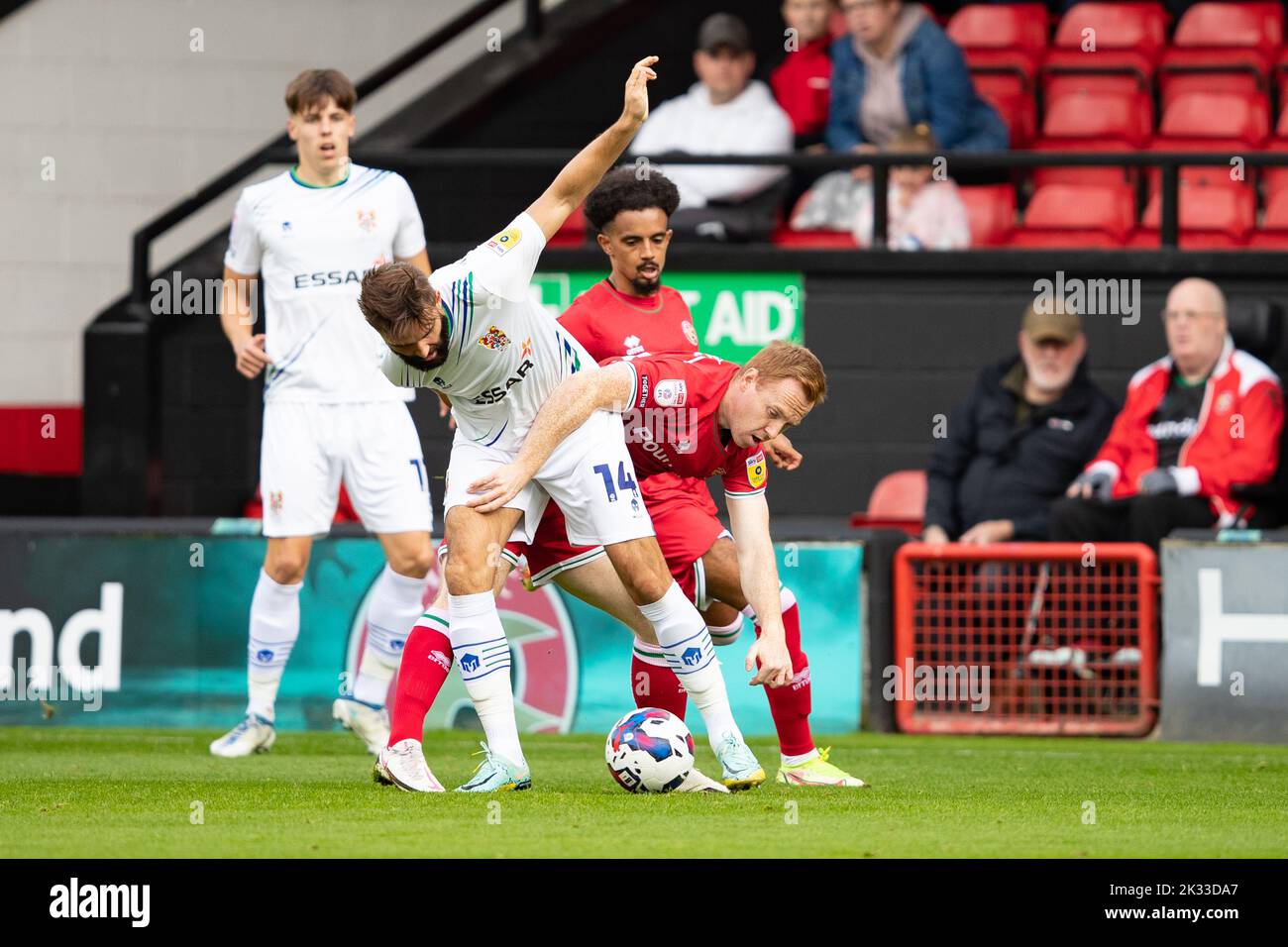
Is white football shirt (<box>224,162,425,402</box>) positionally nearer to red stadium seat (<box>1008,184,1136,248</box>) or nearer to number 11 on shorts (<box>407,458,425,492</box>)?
number 11 on shorts (<box>407,458,425,492</box>)

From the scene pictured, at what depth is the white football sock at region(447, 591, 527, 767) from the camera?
6.02 m

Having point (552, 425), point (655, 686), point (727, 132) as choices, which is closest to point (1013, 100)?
point (727, 132)

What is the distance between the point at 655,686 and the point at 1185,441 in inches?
149

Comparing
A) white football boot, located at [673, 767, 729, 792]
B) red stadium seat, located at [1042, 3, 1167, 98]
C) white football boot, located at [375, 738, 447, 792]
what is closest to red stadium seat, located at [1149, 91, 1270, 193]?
red stadium seat, located at [1042, 3, 1167, 98]

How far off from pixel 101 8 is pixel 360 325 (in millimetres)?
5489

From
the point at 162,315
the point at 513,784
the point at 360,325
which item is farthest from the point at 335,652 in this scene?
the point at 513,784

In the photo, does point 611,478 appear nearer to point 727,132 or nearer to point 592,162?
point 592,162

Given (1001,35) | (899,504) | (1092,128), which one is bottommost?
(899,504)

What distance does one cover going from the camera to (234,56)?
12.9m

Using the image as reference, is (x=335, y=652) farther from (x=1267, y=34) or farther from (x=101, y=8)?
(x=1267, y=34)

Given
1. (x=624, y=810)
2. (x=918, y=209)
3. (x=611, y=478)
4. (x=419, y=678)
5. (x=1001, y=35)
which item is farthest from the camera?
(x=1001, y=35)

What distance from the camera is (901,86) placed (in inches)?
447

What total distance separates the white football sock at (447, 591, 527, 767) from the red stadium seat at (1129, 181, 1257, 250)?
598 cm

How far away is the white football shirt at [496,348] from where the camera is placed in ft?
19.5
